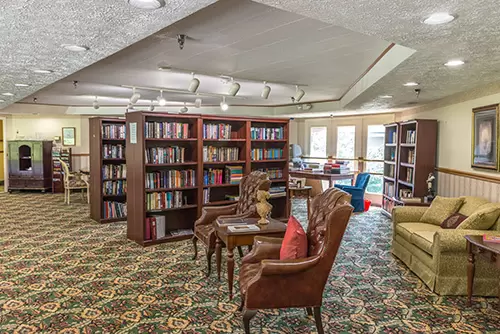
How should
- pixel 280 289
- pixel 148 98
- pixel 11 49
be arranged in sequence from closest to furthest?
1. pixel 280 289
2. pixel 11 49
3. pixel 148 98

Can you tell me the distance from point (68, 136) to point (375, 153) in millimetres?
8574

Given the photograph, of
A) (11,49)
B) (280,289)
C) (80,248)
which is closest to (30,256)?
(80,248)

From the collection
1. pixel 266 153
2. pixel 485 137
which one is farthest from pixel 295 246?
pixel 266 153

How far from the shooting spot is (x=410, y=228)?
464cm

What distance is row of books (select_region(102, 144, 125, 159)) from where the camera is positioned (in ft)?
22.6

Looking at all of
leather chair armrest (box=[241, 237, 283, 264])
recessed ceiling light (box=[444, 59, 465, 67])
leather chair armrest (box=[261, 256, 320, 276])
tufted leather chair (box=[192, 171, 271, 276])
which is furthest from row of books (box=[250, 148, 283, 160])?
leather chair armrest (box=[261, 256, 320, 276])

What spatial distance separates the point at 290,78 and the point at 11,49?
4027 mm

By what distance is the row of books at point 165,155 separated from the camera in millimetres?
5484

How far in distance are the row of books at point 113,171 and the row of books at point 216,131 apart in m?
1.99

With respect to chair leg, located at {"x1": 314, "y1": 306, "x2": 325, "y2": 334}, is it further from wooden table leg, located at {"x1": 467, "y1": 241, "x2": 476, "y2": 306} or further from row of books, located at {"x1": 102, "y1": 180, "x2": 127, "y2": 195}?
row of books, located at {"x1": 102, "y1": 180, "x2": 127, "y2": 195}

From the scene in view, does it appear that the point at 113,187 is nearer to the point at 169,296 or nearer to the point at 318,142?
the point at 169,296

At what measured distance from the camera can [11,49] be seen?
3.16 meters

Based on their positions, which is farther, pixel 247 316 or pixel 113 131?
pixel 113 131

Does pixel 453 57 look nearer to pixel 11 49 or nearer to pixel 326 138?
pixel 11 49
